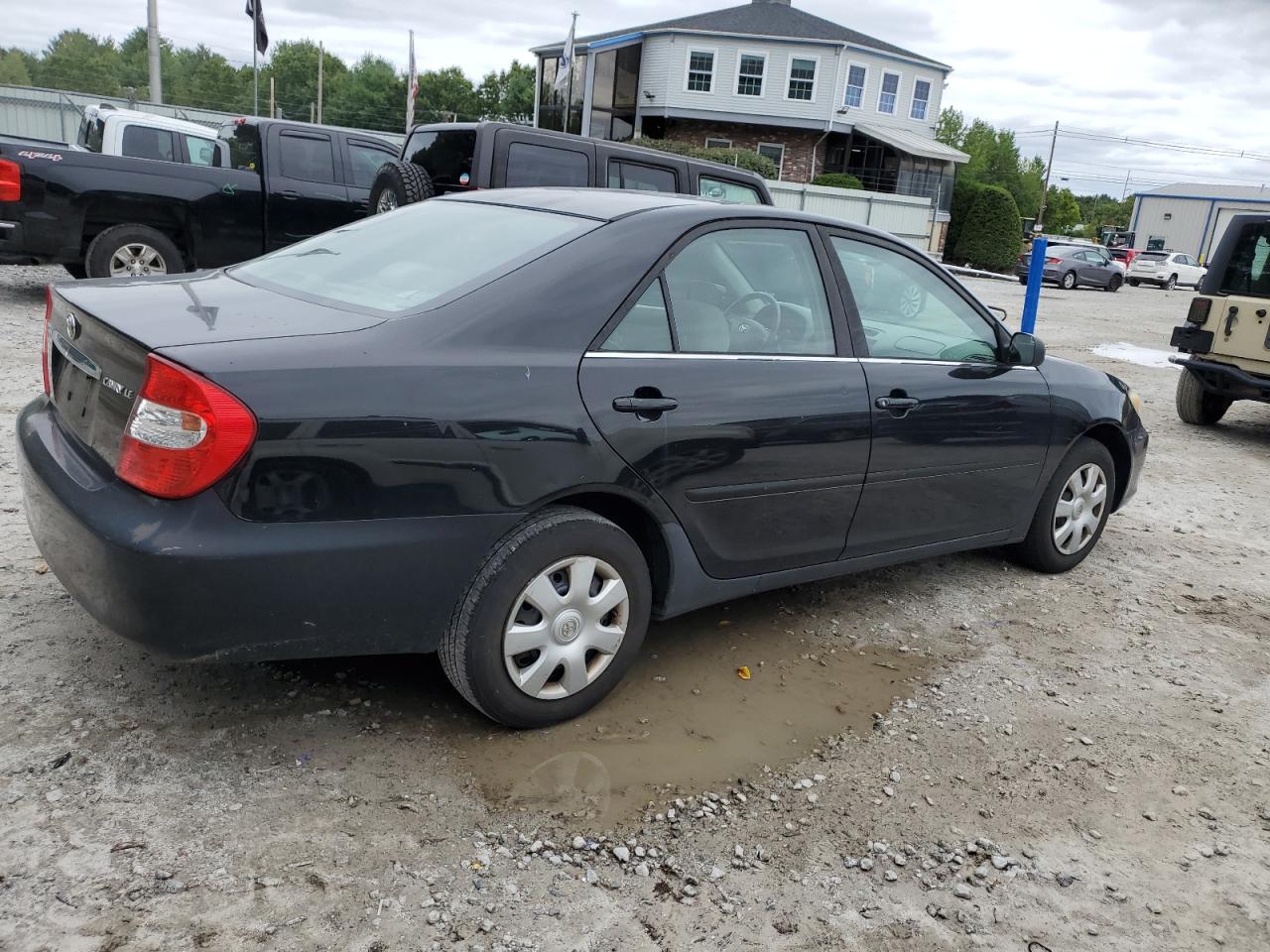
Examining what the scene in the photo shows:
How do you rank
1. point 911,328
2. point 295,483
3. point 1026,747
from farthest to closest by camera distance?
point 911,328 < point 1026,747 < point 295,483

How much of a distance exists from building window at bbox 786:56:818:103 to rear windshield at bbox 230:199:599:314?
39471 millimetres

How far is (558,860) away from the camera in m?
2.66

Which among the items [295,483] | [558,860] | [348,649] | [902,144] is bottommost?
[558,860]

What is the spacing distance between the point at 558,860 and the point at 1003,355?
116 inches

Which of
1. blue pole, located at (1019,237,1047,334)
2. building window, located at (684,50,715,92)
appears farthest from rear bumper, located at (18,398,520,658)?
building window, located at (684,50,715,92)

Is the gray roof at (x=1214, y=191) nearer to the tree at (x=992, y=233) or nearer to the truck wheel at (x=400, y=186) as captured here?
the tree at (x=992, y=233)

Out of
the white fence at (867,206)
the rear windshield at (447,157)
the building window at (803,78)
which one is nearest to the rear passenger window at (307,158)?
the rear windshield at (447,157)

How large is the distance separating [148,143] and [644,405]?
9.83m

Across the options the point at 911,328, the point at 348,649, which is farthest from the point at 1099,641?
the point at 348,649

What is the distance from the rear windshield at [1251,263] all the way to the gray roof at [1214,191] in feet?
205

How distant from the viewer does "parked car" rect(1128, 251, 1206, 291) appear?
3853 cm

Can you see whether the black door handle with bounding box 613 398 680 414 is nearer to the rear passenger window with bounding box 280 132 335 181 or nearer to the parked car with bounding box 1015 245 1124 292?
the rear passenger window with bounding box 280 132 335 181

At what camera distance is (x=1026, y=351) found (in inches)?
177

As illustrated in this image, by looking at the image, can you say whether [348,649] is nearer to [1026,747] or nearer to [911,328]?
[1026,747]
